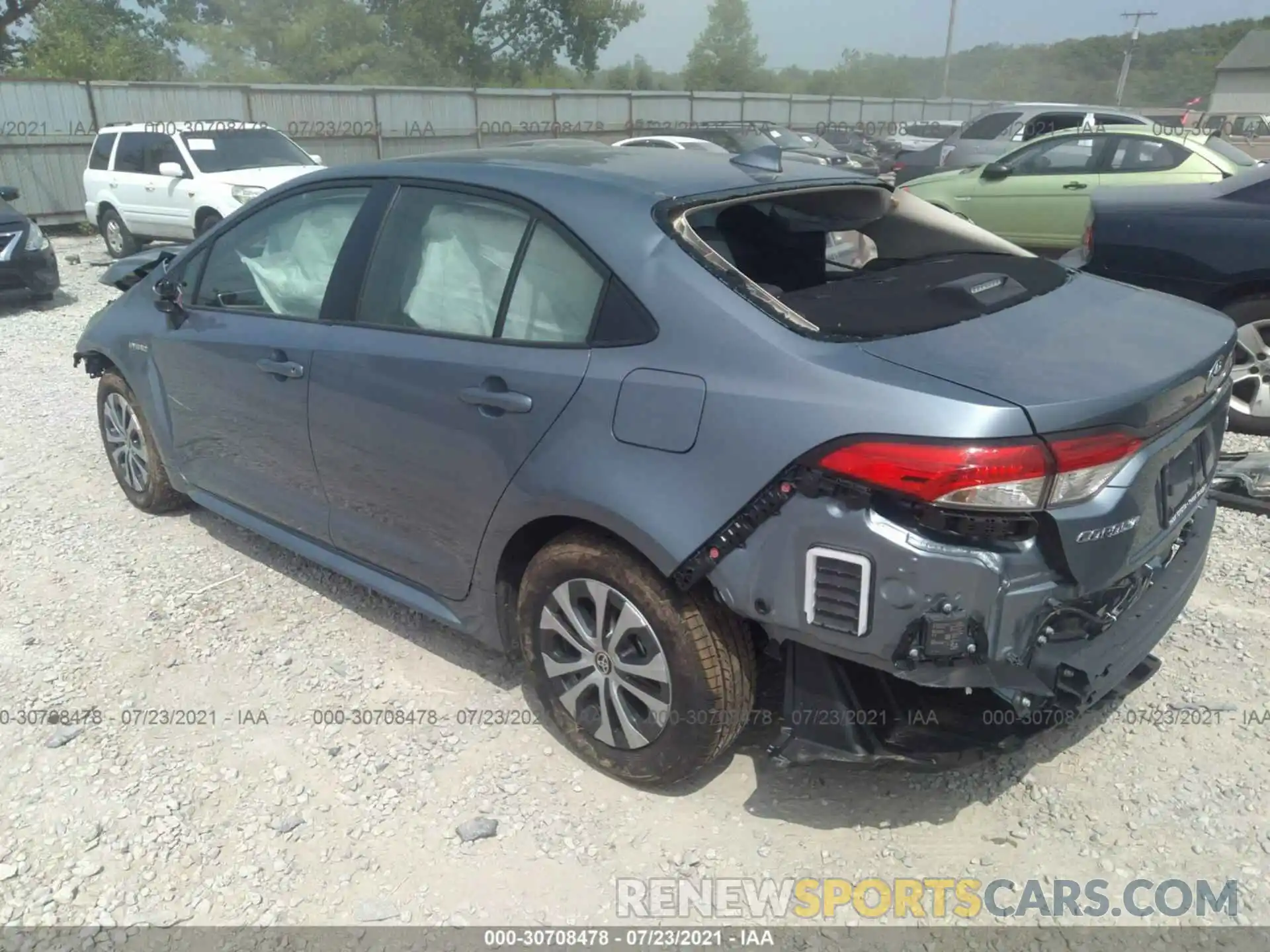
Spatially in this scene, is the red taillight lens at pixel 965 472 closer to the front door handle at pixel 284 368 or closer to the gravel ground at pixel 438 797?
the gravel ground at pixel 438 797

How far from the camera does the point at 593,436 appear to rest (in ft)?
8.45

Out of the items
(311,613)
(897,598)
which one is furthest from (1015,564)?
(311,613)

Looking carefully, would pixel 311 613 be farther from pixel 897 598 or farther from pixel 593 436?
pixel 897 598

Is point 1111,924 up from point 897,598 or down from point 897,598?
down

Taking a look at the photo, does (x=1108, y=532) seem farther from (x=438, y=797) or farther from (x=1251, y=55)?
(x=1251, y=55)

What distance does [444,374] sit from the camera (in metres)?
2.96

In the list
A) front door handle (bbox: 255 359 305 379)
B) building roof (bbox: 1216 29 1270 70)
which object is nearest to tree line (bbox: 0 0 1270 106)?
building roof (bbox: 1216 29 1270 70)

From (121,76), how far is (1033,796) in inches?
1402

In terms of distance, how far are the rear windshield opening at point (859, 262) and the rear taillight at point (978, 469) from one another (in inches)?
15.0

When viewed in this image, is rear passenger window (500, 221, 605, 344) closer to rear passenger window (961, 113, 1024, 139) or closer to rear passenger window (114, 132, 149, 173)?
rear passenger window (114, 132, 149, 173)

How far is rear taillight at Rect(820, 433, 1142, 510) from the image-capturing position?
2.08 m

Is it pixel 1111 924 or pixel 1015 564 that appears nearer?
pixel 1015 564

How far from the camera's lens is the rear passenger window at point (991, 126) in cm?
1620
